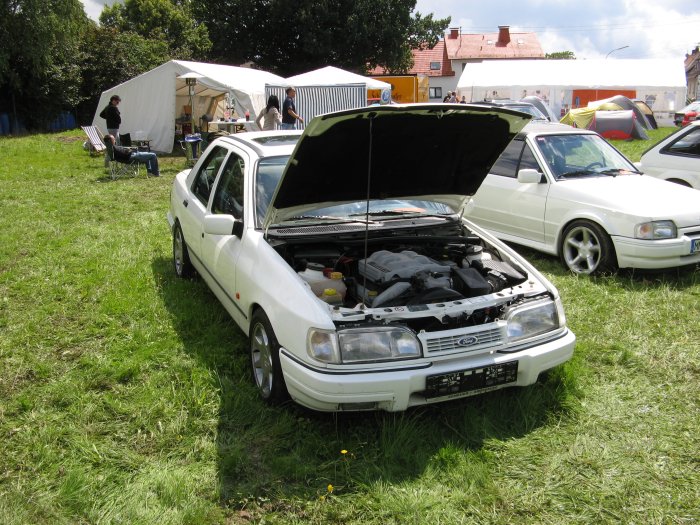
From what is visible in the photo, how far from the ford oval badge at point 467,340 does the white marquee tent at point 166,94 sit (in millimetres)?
16388

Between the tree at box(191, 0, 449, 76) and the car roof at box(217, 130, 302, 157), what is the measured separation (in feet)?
107

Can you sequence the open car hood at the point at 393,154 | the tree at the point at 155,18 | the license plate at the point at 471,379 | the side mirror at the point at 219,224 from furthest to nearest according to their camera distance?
1. the tree at the point at 155,18
2. the side mirror at the point at 219,224
3. the open car hood at the point at 393,154
4. the license plate at the point at 471,379

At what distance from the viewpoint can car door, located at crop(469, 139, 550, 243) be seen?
22.6 ft

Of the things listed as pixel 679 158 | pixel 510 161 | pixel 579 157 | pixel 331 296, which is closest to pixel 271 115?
pixel 510 161

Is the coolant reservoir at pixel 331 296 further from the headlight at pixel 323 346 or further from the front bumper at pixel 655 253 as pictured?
the front bumper at pixel 655 253

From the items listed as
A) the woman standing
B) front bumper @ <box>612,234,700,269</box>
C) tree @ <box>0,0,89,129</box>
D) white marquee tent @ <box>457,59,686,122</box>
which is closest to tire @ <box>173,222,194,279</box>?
front bumper @ <box>612,234,700,269</box>

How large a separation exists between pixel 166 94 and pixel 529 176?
606 inches

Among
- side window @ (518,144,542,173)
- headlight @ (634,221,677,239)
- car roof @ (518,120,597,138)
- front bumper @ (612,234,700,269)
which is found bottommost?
front bumper @ (612,234,700,269)

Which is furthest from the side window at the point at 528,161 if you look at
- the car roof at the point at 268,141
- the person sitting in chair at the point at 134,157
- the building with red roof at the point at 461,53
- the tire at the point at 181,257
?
the building with red roof at the point at 461,53

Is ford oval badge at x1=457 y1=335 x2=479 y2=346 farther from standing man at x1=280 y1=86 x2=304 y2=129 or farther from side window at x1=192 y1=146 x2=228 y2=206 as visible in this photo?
standing man at x1=280 y1=86 x2=304 y2=129

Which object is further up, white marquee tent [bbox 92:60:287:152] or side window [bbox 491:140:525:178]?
white marquee tent [bbox 92:60:287:152]

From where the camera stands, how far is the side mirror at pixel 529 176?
21.8 feet

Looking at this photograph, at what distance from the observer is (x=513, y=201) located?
7164 millimetres

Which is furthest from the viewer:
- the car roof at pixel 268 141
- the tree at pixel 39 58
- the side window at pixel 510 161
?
the tree at pixel 39 58
